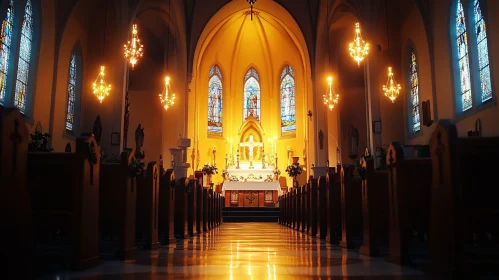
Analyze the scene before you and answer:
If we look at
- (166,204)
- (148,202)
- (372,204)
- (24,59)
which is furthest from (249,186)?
(372,204)

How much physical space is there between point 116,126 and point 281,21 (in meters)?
11.0

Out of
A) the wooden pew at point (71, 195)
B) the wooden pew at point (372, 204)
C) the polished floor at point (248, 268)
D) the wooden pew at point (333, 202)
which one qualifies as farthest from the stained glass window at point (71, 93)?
the wooden pew at point (372, 204)

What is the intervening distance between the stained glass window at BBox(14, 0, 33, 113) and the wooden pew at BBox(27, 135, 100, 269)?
9.66 metres

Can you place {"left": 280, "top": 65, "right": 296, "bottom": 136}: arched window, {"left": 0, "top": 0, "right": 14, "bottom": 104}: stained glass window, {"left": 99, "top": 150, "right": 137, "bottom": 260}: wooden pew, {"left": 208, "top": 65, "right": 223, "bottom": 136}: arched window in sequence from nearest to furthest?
{"left": 99, "top": 150, "right": 137, "bottom": 260}: wooden pew
{"left": 0, "top": 0, "right": 14, "bottom": 104}: stained glass window
{"left": 280, "top": 65, "right": 296, "bottom": 136}: arched window
{"left": 208, "top": 65, "right": 223, "bottom": 136}: arched window

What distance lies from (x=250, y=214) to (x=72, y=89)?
8.72 m

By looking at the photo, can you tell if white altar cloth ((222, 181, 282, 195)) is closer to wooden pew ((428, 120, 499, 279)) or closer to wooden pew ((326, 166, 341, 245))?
wooden pew ((326, 166, 341, 245))

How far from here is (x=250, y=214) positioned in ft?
59.6

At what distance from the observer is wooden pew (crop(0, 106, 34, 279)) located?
287cm

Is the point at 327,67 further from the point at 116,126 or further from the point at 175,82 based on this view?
the point at 116,126

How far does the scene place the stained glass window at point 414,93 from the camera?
648 inches

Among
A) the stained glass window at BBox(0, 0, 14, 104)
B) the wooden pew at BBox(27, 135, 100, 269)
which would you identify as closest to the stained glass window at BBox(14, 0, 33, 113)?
the stained glass window at BBox(0, 0, 14, 104)

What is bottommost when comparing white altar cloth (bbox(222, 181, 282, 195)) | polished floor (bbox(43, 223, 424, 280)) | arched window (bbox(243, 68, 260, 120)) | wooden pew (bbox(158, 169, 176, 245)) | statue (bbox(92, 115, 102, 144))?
polished floor (bbox(43, 223, 424, 280))

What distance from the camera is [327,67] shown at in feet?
65.1

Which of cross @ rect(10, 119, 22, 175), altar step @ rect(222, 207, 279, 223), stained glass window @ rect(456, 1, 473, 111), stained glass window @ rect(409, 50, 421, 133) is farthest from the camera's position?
altar step @ rect(222, 207, 279, 223)
